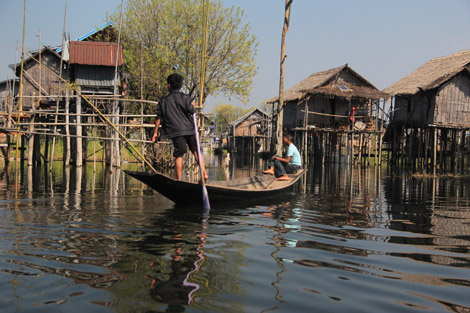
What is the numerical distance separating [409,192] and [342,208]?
4.64 meters

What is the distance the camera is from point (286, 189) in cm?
929

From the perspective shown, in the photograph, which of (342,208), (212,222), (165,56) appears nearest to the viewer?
(212,222)

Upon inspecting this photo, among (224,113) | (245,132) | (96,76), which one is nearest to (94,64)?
(96,76)

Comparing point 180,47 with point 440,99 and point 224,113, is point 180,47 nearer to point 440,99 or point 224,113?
point 440,99

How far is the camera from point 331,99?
29.5 metres

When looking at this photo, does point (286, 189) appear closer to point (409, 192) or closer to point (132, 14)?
point (409, 192)

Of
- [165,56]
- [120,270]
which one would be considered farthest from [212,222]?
[165,56]

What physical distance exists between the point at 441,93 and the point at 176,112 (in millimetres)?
20012

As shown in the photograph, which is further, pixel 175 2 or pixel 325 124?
pixel 325 124

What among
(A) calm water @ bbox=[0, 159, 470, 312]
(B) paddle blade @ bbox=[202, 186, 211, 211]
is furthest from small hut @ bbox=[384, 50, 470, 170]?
(B) paddle blade @ bbox=[202, 186, 211, 211]

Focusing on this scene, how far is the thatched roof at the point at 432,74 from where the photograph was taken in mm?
22125

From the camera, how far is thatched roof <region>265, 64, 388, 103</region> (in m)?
26.0

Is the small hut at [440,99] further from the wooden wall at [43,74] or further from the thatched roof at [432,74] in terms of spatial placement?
the wooden wall at [43,74]

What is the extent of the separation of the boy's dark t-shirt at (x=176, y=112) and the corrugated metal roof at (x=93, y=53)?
12692 millimetres
